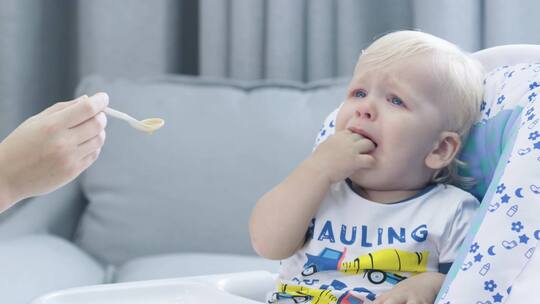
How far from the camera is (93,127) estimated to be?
0.95 m

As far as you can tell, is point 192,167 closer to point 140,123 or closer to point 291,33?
point 291,33

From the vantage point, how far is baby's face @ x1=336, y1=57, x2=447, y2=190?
3.14 feet

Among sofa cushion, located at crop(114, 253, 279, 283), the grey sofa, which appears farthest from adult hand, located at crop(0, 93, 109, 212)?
the grey sofa

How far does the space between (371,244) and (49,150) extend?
36 cm

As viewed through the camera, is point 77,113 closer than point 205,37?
Yes

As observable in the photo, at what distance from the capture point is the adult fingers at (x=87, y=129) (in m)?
0.93

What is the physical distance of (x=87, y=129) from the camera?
0.94 meters

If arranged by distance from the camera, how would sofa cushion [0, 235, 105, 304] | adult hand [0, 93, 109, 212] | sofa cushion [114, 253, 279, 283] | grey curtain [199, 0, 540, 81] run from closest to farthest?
1. adult hand [0, 93, 109, 212]
2. sofa cushion [0, 235, 105, 304]
3. sofa cushion [114, 253, 279, 283]
4. grey curtain [199, 0, 540, 81]

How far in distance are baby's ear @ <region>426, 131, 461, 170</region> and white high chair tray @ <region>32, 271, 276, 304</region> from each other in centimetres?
26

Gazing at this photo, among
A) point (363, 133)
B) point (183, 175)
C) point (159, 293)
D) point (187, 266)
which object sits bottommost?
point (187, 266)

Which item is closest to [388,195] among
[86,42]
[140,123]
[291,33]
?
[140,123]

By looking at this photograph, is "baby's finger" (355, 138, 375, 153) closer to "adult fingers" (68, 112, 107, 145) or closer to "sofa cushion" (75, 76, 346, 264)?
"adult fingers" (68, 112, 107, 145)

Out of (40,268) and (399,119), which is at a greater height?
(399,119)

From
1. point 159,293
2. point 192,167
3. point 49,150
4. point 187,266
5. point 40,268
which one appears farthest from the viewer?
point 192,167
